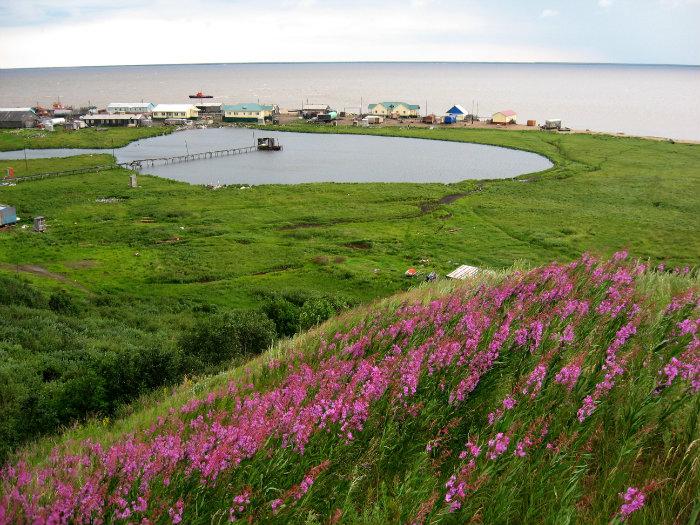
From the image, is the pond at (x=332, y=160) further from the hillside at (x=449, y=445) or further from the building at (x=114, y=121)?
the hillside at (x=449, y=445)

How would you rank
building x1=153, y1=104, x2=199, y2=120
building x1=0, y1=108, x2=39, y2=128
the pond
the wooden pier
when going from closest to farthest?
the pond → the wooden pier → building x1=0, y1=108, x2=39, y2=128 → building x1=153, y1=104, x2=199, y2=120

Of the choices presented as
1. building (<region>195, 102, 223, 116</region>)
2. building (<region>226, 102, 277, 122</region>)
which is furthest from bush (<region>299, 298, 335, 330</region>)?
building (<region>195, 102, 223, 116</region>)

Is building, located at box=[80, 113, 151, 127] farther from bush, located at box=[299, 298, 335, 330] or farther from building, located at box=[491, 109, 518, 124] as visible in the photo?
bush, located at box=[299, 298, 335, 330]

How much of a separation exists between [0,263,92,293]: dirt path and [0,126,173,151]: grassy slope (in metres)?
63.9

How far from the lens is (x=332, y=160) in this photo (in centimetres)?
8319

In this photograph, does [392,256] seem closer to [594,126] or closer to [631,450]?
[631,450]

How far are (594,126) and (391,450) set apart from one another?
135052mm

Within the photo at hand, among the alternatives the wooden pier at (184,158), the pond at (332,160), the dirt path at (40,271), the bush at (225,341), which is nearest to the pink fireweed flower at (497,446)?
the bush at (225,341)

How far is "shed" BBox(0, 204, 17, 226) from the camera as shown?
4678cm

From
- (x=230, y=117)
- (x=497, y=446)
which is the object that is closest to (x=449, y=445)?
(x=497, y=446)

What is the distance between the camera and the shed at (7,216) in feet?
153

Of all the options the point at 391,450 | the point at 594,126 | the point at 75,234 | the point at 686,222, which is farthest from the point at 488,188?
the point at 594,126

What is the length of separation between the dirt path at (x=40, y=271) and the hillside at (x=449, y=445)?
30.0 metres

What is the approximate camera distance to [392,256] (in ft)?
132
